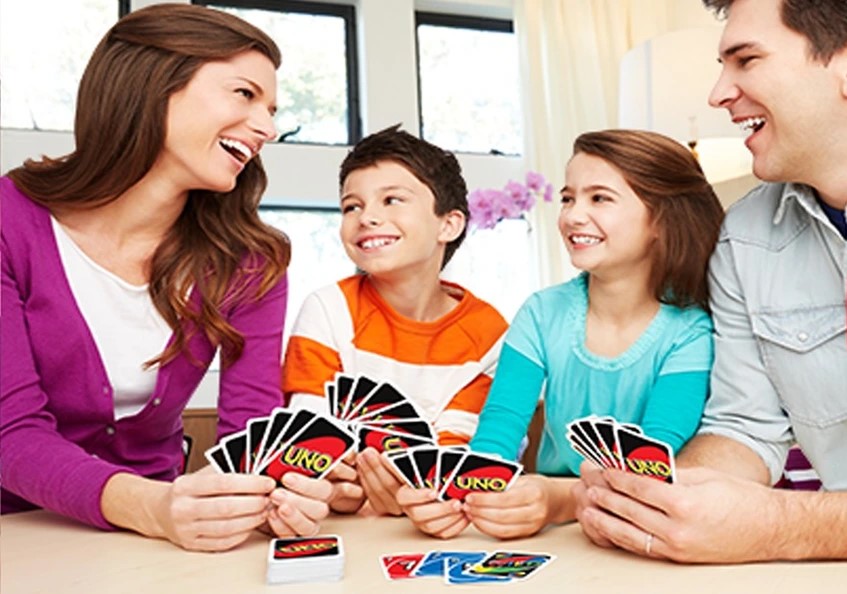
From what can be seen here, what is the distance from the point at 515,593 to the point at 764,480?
0.72m

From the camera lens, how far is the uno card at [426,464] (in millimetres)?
1200

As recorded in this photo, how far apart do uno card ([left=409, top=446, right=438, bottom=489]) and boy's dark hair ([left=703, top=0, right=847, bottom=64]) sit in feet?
2.94

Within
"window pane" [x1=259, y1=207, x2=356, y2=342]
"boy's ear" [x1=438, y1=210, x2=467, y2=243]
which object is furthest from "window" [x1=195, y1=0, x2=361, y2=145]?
"boy's ear" [x1=438, y1=210, x2=467, y2=243]

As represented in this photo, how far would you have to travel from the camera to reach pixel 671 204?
174 cm

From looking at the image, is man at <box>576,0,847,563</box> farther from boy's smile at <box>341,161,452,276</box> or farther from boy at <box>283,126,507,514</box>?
boy's smile at <box>341,161,452,276</box>

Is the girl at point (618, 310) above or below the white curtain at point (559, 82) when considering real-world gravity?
below

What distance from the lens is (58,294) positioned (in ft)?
4.78

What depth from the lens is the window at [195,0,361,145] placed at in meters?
4.43

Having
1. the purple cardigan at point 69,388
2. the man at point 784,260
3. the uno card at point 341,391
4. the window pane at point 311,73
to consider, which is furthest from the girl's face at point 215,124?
the window pane at point 311,73

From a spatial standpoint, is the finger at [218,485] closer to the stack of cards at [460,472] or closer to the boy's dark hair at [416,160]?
the stack of cards at [460,472]

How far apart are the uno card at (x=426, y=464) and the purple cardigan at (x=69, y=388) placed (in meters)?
0.43

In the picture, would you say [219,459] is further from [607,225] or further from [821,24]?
[821,24]

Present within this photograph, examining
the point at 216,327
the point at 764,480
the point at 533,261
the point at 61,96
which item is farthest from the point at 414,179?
the point at 61,96

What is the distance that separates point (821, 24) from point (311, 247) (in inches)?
127
